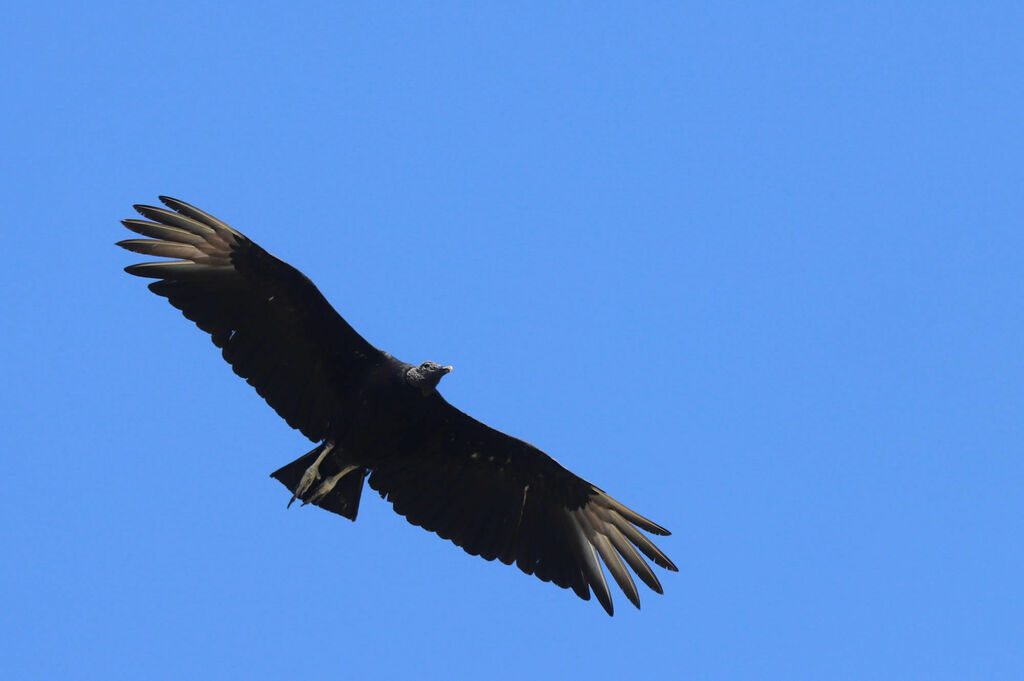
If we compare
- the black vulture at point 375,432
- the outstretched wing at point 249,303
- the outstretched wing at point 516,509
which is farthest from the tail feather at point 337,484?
the outstretched wing at point 249,303

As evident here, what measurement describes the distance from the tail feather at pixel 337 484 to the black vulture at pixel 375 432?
0.04 ft

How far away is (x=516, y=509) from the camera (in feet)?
36.3

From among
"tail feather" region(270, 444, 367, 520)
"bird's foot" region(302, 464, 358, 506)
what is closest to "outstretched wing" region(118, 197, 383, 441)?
"tail feather" region(270, 444, 367, 520)

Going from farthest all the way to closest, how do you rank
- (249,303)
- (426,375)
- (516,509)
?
(516,509), (249,303), (426,375)

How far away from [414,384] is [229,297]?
5.86 ft

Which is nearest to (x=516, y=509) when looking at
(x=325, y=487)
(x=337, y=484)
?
(x=337, y=484)

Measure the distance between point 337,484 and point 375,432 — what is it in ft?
2.06

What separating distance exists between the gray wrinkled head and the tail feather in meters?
1.04

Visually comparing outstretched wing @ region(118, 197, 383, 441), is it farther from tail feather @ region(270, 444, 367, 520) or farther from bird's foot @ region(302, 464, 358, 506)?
bird's foot @ region(302, 464, 358, 506)

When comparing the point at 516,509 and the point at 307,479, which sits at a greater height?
the point at 516,509

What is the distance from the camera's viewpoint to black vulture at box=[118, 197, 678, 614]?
10.4 metres

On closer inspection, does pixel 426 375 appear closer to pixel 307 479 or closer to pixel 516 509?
pixel 307 479

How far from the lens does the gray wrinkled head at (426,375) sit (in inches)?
405

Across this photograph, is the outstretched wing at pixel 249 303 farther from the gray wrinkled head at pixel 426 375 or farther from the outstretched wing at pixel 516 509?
the outstretched wing at pixel 516 509
